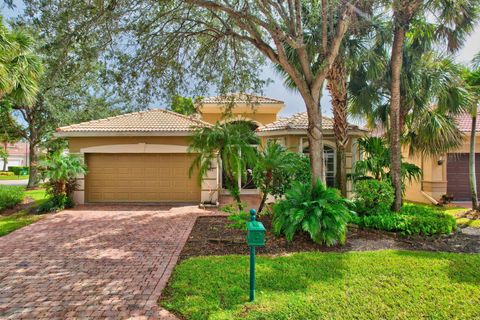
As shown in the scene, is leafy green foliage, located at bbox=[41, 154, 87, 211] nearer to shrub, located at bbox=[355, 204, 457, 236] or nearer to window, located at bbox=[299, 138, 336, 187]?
window, located at bbox=[299, 138, 336, 187]

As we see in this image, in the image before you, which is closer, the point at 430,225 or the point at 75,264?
the point at 75,264

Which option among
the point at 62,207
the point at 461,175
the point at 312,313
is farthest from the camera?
the point at 461,175

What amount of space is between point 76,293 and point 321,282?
14.0 ft

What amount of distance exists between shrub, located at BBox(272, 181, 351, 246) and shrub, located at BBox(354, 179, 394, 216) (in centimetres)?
212

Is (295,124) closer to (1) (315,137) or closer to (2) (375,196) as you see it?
(1) (315,137)

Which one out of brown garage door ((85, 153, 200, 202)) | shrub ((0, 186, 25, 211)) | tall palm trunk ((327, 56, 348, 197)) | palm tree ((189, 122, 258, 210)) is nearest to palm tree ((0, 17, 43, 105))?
brown garage door ((85, 153, 200, 202))

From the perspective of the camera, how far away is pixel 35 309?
4.29 meters

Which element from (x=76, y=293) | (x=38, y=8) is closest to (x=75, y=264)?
(x=76, y=293)

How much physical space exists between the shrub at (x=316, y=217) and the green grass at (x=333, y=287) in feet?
2.03

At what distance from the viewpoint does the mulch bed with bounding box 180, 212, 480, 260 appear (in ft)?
22.8

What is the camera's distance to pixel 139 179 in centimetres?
1394

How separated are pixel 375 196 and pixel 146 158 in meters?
10.4

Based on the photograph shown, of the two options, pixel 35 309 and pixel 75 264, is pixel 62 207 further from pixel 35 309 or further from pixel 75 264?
pixel 35 309

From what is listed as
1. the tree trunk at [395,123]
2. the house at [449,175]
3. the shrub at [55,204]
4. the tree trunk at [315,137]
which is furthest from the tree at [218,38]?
the house at [449,175]
